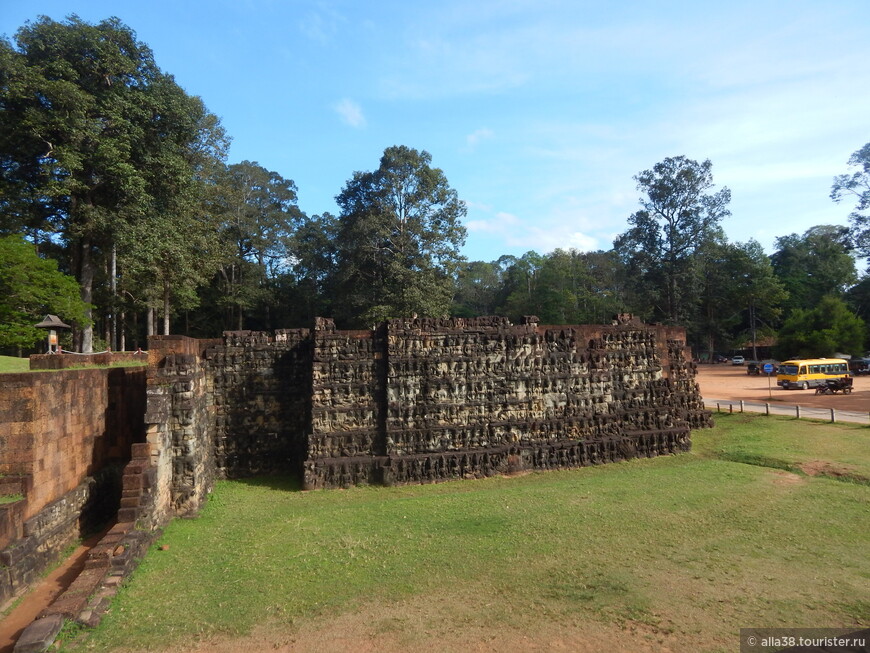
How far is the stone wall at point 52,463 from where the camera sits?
19.2ft

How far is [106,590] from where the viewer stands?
18.4ft

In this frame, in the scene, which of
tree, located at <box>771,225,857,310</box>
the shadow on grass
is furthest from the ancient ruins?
tree, located at <box>771,225,857,310</box>

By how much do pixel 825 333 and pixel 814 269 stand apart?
674 inches

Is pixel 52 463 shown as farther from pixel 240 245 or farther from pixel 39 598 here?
pixel 240 245

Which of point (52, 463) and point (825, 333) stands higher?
point (825, 333)

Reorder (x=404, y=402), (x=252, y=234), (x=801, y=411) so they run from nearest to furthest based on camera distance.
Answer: (x=404, y=402) < (x=801, y=411) < (x=252, y=234)

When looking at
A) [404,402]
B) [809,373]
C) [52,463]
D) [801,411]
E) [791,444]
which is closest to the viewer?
[52,463]

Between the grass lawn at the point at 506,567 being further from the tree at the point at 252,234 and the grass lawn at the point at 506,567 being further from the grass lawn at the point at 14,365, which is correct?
the tree at the point at 252,234

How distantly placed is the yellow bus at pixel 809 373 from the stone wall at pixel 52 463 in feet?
99.0

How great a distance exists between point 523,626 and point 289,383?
752 centimetres

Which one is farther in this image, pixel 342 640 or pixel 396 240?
pixel 396 240

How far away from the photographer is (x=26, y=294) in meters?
13.6

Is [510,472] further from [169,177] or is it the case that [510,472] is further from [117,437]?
[169,177]

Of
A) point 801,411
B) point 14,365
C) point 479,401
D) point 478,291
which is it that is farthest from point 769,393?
point 478,291
